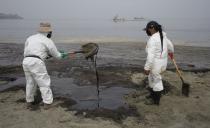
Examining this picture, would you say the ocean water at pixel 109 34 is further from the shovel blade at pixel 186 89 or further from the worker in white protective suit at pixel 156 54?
the worker in white protective suit at pixel 156 54

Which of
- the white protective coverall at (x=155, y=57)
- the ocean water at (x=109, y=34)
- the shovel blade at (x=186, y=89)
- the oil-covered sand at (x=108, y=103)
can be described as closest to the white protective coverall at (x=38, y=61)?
the oil-covered sand at (x=108, y=103)

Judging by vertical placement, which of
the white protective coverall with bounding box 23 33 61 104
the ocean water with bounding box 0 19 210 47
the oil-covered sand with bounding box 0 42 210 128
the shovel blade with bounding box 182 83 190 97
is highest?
the white protective coverall with bounding box 23 33 61 104

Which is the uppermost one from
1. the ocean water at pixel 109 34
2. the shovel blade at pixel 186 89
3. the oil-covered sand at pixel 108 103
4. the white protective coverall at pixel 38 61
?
the white protective coverall at pixel 38 61

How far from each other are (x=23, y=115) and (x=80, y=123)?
4.68 ft

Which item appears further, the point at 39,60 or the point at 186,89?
the point at 186,89

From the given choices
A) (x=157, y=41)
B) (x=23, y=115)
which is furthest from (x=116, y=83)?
(x=23, y=115)

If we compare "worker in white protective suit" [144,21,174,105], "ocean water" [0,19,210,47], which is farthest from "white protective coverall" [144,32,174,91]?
"ocean water" [0,19,210,47]

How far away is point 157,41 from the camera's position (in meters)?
6.68

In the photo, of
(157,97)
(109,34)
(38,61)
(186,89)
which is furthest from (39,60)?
(109,34)

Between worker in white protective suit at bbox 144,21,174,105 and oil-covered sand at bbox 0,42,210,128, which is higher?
worker in white protective suit at bbox 144,21,174,105

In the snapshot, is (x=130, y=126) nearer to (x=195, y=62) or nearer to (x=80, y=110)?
(x=80, y=110)

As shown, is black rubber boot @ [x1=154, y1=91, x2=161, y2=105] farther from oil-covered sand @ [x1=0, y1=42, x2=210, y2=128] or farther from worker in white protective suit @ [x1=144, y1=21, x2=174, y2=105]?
oil-covered sand @ [x1=0, y1=42, x2=210, y2=128]

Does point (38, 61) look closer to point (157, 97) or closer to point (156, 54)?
point (156, 54)

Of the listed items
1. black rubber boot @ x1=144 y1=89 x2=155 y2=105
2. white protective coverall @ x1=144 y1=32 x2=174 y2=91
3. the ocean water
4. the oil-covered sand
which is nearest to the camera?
the oil-covered sand
